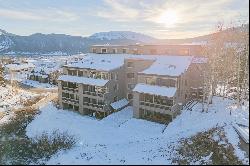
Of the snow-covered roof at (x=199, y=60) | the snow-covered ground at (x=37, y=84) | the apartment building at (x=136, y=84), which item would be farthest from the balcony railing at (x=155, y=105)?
the snow-covered ground at (x=37, y=84)

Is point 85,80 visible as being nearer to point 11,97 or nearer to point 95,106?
point 95,106

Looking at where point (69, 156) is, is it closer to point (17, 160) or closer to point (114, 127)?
point (17, 160)

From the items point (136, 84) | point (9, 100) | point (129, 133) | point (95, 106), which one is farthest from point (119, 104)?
point (9, 100)

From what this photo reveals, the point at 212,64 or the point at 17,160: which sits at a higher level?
the point at 212,64

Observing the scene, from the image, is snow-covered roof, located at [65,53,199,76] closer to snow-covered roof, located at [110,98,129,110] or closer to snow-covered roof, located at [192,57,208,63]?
snow-covered roof, located at [192,57,208,63]

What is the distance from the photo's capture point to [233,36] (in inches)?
2415

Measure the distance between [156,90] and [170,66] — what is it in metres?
6.11

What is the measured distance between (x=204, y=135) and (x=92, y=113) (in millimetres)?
26311

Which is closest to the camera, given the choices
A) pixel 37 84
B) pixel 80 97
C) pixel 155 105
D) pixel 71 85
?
pixel 155 105

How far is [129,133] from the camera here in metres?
48.1

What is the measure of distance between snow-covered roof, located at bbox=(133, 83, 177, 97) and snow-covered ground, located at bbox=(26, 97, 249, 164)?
4869 mm

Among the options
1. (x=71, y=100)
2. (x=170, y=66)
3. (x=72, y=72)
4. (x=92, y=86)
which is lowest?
(x=71, y=100)

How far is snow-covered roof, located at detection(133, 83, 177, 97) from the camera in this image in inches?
1965

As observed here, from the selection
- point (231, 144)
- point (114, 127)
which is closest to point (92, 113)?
point (114, 127)
